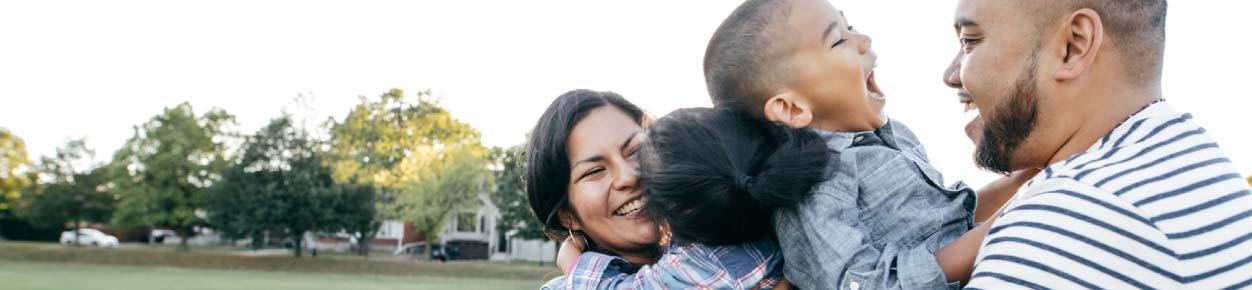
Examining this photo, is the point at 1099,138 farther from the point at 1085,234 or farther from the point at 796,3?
the point at 796,3

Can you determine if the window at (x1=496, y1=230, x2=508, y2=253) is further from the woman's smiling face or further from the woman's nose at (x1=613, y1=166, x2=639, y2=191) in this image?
the woman's nose at (x1=613, y1=166, x2=639, y2=191)

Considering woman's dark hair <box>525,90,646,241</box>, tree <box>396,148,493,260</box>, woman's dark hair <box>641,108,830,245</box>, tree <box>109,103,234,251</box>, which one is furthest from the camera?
tree <box>109,103,234,251</box>

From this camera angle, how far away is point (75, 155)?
69.6 m

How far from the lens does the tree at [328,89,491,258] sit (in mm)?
48438

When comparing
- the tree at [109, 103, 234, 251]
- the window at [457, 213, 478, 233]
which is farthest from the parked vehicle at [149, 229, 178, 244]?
the window at [457, 213, 478, 233]

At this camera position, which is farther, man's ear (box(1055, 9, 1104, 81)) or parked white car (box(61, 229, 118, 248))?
parked white car (box(61, 229, 118, 248))

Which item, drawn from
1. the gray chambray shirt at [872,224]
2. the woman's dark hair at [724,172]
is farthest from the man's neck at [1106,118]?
the woman's dark hair at [724,172]

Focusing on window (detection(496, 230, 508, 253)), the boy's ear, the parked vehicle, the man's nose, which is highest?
the man's nose

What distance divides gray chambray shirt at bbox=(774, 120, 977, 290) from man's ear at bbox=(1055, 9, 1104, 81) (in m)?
0.43

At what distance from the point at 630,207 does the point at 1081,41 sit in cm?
128

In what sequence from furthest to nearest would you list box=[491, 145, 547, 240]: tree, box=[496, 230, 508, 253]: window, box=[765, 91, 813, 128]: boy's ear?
A: box=[496, 230, 508, 253]: window, box=[491, 145, 547, 240]: tree, box=[765, 91, 813, 128]: boy's ear

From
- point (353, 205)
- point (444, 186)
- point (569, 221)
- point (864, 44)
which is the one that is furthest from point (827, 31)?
point (353, 205)

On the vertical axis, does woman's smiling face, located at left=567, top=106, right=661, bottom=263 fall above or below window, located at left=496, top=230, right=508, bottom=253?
above

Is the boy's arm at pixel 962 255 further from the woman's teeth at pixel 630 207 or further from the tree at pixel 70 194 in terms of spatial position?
the tree at pixel 70 194
